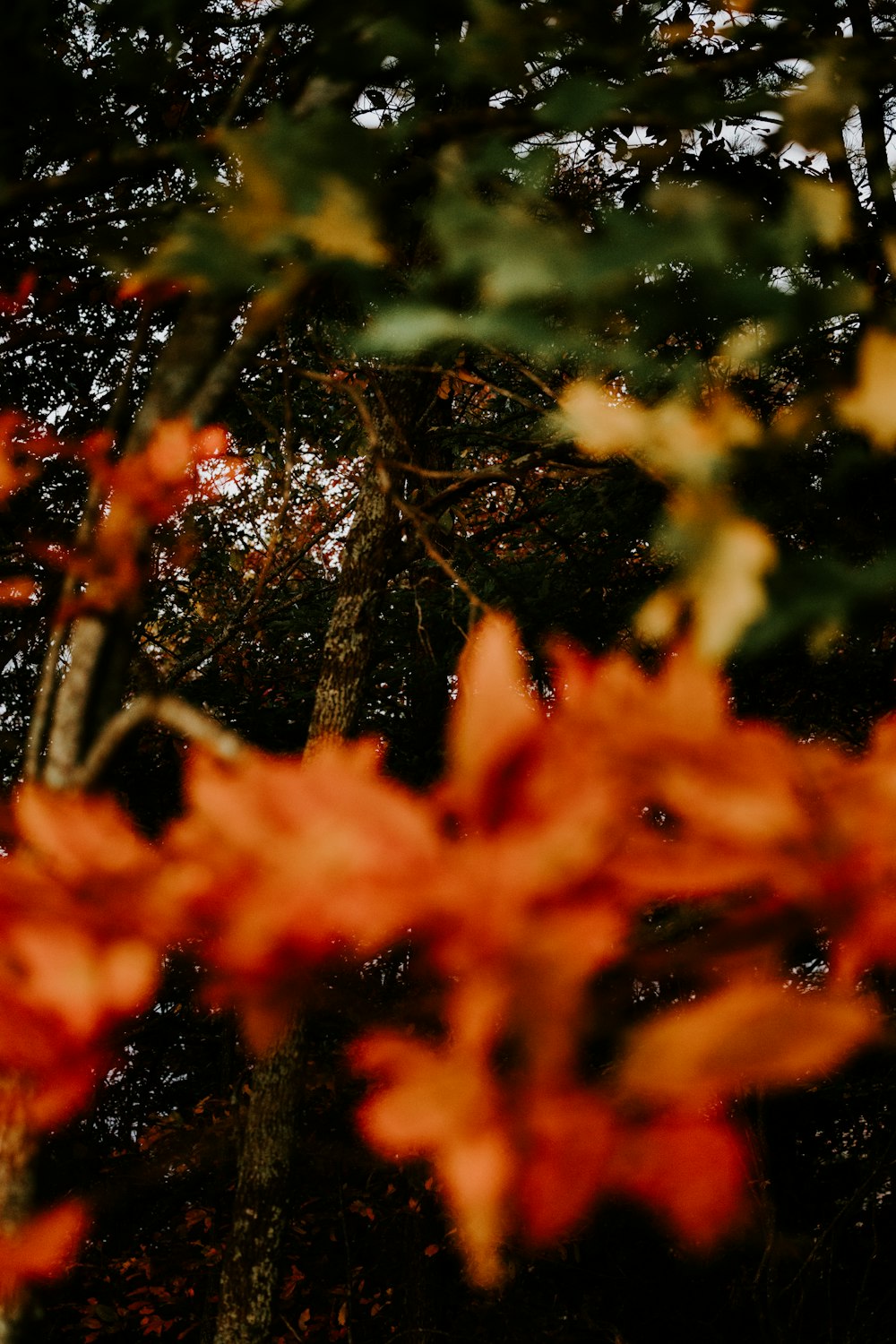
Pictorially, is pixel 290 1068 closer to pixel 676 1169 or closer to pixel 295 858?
pixel 676 1169

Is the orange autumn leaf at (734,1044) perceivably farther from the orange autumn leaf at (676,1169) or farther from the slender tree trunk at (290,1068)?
the slender tree trunk at (290,1068)

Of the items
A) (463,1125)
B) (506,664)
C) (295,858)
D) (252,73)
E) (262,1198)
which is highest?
(252,73)

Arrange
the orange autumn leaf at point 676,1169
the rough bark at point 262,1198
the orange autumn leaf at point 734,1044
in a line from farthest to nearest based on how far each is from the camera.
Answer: the rough bark at point 262,1198
the orange autumn leaf at point 676,1169
the orange autumn leaf at point 734,1044

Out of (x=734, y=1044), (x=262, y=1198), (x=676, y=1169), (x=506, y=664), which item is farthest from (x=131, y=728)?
(x=262, y=1198)

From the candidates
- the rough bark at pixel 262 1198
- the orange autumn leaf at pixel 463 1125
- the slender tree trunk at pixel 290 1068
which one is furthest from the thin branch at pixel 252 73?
the rough bark at pixel 262 1198

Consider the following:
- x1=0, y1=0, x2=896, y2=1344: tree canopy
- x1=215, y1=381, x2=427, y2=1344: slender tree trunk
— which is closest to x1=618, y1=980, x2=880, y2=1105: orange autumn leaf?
x1=0, y1=0, x2=896, y2=1344: tree canopy

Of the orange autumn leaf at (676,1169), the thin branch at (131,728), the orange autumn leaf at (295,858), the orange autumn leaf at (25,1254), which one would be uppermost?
the thin branch at (131,728)

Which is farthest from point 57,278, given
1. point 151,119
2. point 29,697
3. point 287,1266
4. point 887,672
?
point 287,1266

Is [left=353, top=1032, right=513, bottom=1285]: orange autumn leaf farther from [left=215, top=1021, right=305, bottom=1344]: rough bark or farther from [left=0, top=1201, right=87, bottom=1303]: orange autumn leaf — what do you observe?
[left=215, top=1021, right=305, bottom=1344]: rough bark

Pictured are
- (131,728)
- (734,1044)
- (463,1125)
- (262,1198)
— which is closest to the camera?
(734,1044)
